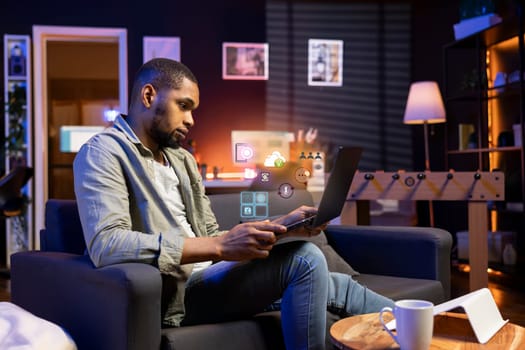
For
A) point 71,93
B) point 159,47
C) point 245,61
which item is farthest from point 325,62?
point 71,93

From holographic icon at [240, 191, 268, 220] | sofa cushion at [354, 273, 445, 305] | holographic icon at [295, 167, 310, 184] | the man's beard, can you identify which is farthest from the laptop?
sofa cushion at [354, 273, 445, 305]

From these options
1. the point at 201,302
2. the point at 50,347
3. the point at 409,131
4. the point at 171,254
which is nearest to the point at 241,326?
the point at 201,302

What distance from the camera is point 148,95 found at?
181 centimetres

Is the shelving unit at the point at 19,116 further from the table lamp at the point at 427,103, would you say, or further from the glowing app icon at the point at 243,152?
the glowing app icon at the point at 243,152

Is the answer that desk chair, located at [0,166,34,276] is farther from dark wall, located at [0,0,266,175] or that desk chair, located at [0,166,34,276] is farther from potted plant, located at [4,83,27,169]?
dark wall, located at [0,0,266,175]

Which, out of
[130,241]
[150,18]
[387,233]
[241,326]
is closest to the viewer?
[130,241]

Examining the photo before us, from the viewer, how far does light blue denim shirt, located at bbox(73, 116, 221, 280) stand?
1.54 m

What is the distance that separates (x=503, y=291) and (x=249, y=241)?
9.71 ft

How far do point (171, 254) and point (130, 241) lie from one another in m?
0.11

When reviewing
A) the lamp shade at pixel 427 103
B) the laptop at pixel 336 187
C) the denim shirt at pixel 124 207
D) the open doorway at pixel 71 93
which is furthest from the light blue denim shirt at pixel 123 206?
the open doorway at pixel 71 93

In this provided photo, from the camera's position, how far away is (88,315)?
159cm

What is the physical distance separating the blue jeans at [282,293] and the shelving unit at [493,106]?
3205 millimetres

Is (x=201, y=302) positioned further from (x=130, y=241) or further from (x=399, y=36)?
(x=399, y=36)

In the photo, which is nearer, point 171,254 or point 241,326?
point 171,254
